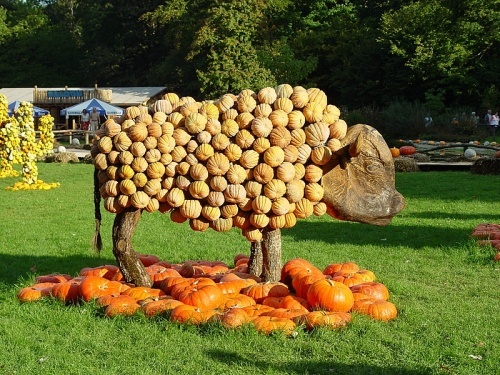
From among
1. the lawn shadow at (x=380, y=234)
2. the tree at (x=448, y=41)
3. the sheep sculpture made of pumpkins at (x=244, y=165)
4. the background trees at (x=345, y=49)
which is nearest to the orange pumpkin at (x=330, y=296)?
the sheep sculpture made of pumpkins at (x=244, y=165)

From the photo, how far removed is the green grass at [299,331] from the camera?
5.80 metres

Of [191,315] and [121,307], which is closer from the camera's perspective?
[191,315]

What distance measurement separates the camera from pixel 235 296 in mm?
7379

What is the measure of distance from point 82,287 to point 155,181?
1.41m

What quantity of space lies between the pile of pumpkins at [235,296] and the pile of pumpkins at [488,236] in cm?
291

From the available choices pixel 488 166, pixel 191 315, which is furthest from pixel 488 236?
pixel 488 166

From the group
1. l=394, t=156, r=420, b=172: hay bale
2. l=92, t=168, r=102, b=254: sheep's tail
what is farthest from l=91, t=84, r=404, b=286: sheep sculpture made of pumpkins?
l=394, t=156, r=420, b=172: hay bale

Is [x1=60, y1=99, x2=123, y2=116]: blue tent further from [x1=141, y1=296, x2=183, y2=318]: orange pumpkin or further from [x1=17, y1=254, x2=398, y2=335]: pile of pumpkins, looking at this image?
[x1=141, y1=296, x2=183, y2=318]: orange pumpkin

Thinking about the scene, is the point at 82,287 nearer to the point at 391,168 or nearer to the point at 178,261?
the point at 178,261

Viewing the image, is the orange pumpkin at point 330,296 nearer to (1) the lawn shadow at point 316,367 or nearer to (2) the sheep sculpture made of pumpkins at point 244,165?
(2) the sheep sculpture made of pumpkins at point 244,165

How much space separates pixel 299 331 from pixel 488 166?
53.7 ft

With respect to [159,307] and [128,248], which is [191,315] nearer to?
[159,307]

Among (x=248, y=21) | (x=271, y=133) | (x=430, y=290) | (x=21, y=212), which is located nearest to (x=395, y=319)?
(x=430, y=290)

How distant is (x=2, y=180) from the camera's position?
22.7 m
